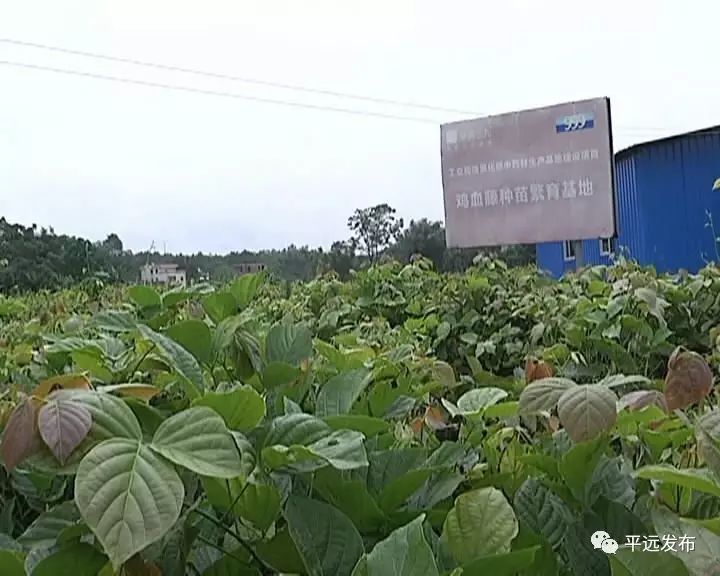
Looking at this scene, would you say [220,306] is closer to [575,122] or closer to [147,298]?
[147,298]

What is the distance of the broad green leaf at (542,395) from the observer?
60 centimetres

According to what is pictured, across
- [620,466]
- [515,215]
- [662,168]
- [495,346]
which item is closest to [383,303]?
[495,346]

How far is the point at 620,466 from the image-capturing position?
625 mm

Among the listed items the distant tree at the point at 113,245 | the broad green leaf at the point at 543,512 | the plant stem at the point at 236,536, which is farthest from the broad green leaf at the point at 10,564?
the distant tree at the point at 113,245

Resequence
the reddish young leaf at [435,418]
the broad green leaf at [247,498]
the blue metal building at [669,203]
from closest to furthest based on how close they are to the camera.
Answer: the broad green leaf at [247,498] → the reddish young leaf at [435,418] → the blue metal building at [669,203]

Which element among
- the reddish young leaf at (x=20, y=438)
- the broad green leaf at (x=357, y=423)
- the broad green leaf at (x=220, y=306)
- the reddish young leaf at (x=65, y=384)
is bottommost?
the broad green leaf at (x=357, y=423)

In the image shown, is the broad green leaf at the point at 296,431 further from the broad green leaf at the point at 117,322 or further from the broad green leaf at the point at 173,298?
the broad green leaf at the point at 173,298

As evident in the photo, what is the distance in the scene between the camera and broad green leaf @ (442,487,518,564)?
A: 489mm

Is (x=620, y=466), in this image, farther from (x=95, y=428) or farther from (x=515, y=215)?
(x=515, y=215)

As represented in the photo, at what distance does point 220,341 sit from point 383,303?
2.12 m

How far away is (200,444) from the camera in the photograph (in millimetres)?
448

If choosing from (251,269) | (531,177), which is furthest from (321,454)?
(531,177)

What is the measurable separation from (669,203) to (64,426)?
32.8ft

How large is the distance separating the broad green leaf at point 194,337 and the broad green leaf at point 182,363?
0.07 metres
